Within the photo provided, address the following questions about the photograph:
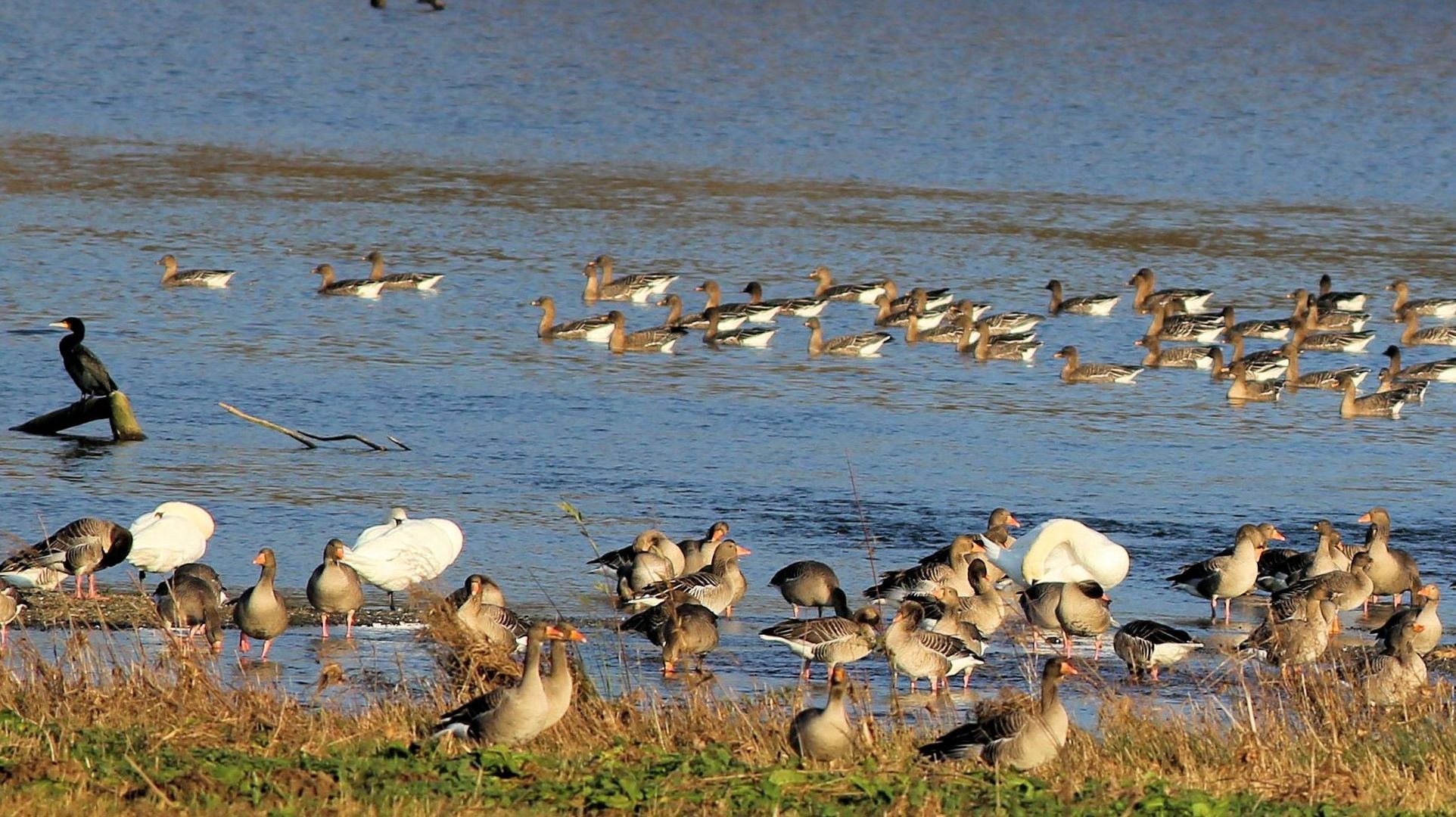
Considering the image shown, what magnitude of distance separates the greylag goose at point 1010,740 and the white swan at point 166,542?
6161 mm

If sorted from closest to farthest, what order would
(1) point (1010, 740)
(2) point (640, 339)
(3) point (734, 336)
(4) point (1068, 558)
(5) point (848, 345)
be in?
(1) point (1010, 740) < (4) point (1068, 558) < (5) point (848, 345) < (2) point (640, 339) < (3) point (734, 336)

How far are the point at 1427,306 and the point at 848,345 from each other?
815 cm

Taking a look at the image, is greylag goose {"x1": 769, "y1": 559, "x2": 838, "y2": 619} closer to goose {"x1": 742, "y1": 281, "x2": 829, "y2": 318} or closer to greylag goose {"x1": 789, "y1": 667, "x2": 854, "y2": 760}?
greylag goose {"x1": 789, "y1": 667, "x2": 854, "y2": 760}

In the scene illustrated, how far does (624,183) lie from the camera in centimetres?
3778

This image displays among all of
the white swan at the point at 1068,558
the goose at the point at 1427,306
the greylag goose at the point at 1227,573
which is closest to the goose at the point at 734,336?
the goose at the point at 1427,306

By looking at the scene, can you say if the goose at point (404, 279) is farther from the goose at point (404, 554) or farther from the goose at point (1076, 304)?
the goose at point (404, 554)

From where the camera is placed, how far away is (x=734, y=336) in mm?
27016

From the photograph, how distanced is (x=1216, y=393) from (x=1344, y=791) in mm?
17240

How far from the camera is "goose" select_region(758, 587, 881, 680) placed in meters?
11.9

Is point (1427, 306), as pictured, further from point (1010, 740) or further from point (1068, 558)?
point (1010, 740)

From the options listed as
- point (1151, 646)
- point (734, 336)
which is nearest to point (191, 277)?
point (734, 336)

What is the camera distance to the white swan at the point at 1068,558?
14.0 metres

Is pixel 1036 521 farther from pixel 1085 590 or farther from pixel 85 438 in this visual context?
pixel 85 438

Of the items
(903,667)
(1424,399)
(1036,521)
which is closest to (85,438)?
(1036,521)
